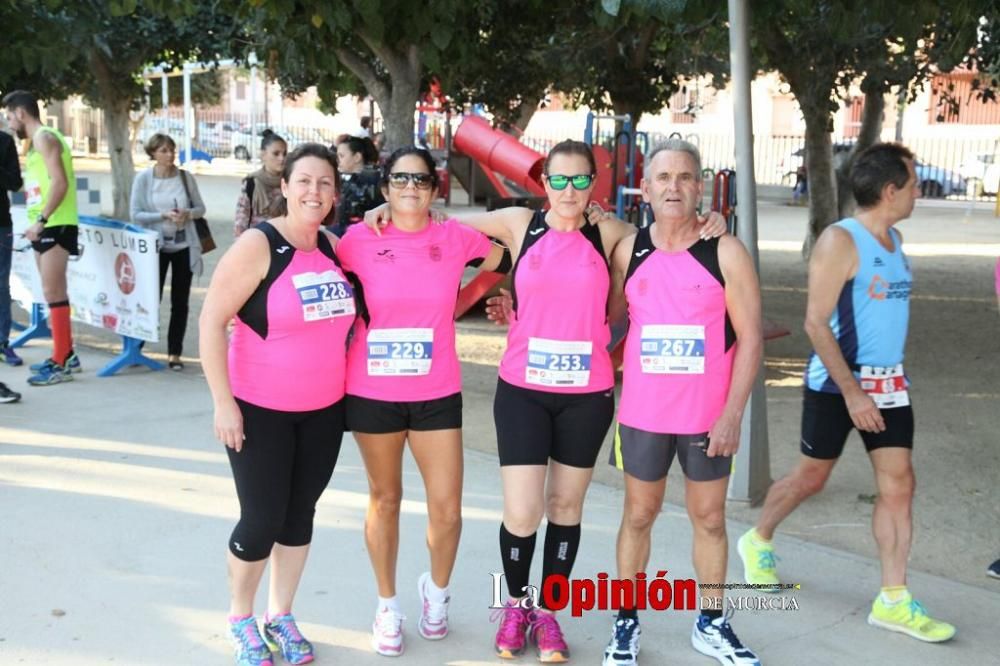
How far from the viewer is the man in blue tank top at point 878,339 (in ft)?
13.5

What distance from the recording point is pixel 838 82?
15.6 metres

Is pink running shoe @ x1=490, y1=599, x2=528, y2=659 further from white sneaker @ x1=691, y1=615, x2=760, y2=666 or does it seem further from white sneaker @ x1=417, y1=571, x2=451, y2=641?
white sneaker @ x1=691, y1=615, x2=760, y2=666

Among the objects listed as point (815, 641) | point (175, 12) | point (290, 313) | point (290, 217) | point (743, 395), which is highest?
point (175, 12)

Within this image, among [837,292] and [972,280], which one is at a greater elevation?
[837,292]

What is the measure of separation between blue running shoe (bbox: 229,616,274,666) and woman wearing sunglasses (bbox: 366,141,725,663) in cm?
81

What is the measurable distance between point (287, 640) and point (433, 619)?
51 cm

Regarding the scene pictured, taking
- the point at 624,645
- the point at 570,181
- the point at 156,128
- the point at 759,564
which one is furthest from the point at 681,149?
the point at 156,128

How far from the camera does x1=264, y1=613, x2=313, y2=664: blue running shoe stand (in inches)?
154

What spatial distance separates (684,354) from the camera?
147 inches

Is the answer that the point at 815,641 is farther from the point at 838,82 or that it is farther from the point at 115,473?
the point at 838,82

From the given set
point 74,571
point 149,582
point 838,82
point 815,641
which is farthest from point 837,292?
point 838,82

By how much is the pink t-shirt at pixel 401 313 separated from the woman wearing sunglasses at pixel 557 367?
0.43 feet

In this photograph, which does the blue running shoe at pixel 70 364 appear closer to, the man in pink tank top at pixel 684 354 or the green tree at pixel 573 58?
the green tree at pixel 573 58

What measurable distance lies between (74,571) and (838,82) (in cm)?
1326
